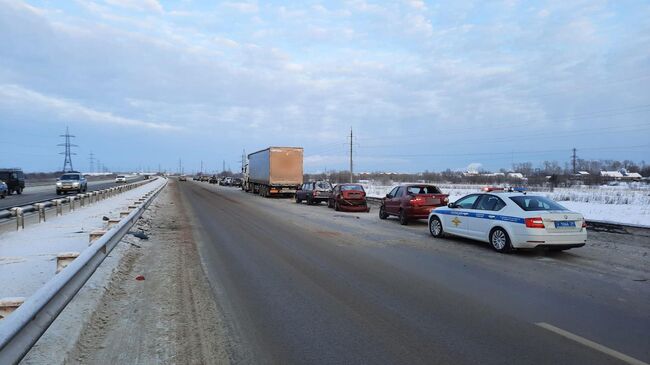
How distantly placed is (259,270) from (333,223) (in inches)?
362

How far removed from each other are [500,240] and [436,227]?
271cm

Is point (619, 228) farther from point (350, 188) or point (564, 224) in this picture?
point (350, 188)

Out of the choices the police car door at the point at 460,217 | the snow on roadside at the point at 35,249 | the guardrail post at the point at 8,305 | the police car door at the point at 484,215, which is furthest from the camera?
the police car door at the point at 460,217

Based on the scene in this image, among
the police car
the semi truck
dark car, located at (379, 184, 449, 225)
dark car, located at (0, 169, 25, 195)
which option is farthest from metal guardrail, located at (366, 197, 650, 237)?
dark car, located at (0, 169, 25, 195)

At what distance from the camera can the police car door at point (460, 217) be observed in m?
12.4

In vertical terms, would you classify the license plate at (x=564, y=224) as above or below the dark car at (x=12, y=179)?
below

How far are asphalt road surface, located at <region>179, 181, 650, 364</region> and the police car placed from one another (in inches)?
13.8

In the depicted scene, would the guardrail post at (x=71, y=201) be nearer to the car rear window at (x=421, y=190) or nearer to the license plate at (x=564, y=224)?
the car rear window at (x=421, y=190)

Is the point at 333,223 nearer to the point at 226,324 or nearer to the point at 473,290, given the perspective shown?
the point at 473,290

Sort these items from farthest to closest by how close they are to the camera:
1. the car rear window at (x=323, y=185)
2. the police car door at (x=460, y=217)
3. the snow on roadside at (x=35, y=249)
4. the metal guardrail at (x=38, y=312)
Result: the car rear window at (x=323, y=185) < the police car door at (x=460, y=217) < the snow on roadside at (x=35, y=249) < the metal guardrail at (x=38, y=312)

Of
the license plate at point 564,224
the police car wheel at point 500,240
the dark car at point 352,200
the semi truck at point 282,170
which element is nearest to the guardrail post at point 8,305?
the police car wheel at point 500,240

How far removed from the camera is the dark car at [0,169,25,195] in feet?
123

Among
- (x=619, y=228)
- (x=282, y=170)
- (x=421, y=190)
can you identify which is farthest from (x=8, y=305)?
(x=282, y=170)

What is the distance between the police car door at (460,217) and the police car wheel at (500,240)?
1073mm
